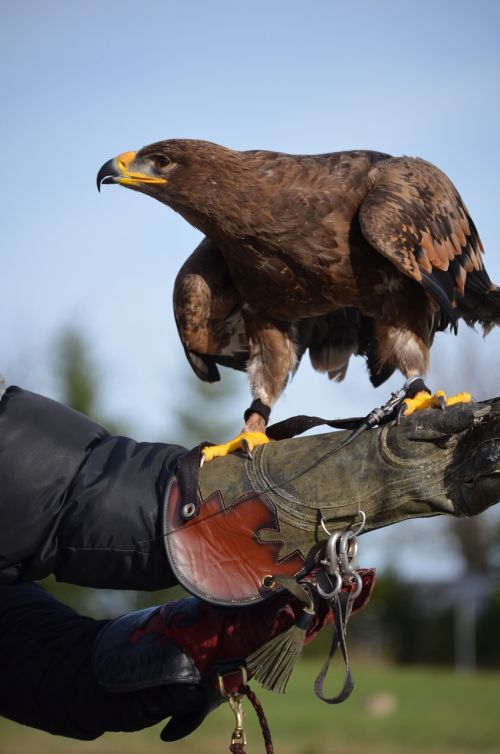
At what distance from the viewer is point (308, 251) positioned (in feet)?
12.9

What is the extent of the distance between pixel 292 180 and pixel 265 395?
92 cm

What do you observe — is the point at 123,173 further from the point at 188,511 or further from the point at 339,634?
the point at 339,634

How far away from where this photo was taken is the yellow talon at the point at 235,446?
2637 mm

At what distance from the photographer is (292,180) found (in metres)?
4.08

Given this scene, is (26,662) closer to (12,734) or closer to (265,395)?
(265,395)

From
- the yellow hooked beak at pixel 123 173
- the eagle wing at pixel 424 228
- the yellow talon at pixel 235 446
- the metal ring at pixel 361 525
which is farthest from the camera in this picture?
the yellow hooked beak at pixel 123 173

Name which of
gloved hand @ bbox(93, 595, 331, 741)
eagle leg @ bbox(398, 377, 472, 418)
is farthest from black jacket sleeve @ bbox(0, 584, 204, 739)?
eagle leg @ bbox(398, 377, 472, 418)

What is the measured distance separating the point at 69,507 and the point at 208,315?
2.11 meters

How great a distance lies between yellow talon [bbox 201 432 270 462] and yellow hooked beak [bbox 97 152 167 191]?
1478mm

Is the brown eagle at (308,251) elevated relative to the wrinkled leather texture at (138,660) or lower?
elevated

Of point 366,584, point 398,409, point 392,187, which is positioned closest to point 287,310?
point 392,187

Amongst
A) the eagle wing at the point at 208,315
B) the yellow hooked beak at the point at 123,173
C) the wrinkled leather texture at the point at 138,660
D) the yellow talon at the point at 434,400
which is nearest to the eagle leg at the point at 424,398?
the yellow talon at the point at 434,400

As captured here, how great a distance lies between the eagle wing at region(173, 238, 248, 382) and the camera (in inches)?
172

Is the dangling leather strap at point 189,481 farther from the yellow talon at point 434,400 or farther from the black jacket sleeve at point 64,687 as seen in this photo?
A: the yellow talon at point 434,400
